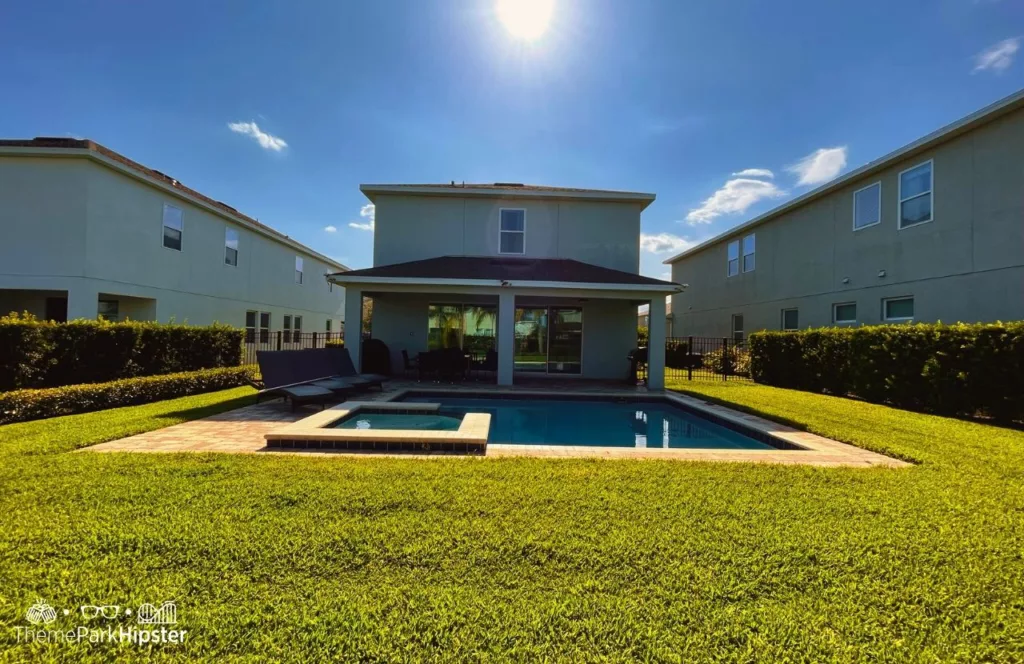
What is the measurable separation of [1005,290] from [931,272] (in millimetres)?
1920

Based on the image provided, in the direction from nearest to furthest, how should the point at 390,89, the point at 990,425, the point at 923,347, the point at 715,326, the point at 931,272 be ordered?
the point at 990,425 < the point at 923,347 < the point at 931,272 < the point at 390,89 < the point at 715,326

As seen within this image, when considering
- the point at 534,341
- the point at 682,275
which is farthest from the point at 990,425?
the point at 682,275

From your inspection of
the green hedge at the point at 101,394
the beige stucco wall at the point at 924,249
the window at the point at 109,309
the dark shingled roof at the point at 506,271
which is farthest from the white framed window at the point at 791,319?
the window at the point at 109,309

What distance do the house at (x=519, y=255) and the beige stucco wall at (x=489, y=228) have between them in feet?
0.12

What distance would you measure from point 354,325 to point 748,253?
64.6 feet

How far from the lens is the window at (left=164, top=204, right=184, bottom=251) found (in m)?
15.6

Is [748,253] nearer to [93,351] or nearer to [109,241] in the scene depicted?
[93,351]

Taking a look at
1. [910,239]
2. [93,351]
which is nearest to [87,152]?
[93,351]

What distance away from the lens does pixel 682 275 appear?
29.0 meters

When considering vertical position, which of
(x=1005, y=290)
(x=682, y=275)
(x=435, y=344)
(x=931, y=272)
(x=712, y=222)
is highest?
(x=712, y=222)

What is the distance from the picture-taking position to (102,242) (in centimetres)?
1308

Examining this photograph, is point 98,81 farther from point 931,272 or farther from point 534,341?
point 931,272

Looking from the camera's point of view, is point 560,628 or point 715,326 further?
point 715,326

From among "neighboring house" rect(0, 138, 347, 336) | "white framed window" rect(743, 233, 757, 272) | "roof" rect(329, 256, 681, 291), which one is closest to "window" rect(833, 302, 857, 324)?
"white framed window" rect(743, 233, 757, 272)
